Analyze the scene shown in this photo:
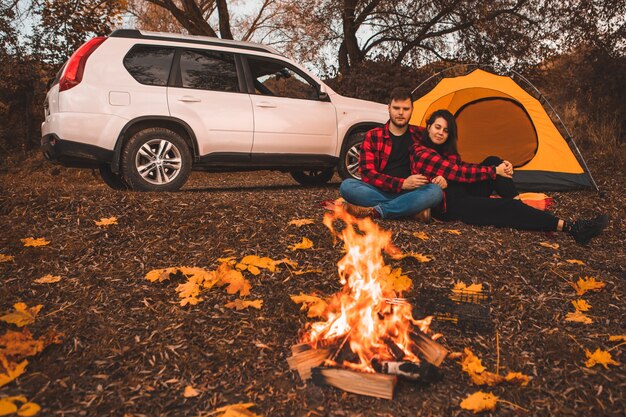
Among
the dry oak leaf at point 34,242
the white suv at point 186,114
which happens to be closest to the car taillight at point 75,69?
the white suv at point 186,114

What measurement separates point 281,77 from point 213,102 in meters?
1.33

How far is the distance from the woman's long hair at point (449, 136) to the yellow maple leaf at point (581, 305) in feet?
6.84

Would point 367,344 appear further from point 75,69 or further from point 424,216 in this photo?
point 75,69

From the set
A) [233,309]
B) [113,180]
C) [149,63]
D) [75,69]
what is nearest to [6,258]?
[233,309]

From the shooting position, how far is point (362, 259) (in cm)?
312

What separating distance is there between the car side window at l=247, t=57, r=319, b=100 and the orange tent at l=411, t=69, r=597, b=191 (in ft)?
5.25

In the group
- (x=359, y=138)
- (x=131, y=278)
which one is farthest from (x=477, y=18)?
(x=131, y=278)

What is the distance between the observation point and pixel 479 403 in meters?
2.28

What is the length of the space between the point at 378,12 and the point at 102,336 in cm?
1176

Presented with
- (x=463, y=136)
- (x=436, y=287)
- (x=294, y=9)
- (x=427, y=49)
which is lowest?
(x=436, y=287)

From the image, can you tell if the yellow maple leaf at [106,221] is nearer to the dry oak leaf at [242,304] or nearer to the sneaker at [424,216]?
the dry oak leaf at [242,304]

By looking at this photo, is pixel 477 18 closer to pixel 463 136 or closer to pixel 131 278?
pixel 463 136

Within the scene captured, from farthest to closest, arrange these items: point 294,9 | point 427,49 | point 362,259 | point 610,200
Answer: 1. point 294,9
2. point 427,49
3. point 610,200
4. point 362,259

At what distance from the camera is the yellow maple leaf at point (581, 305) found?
3.25 meters
